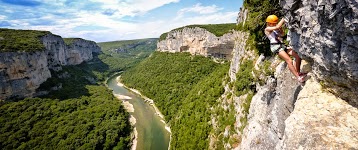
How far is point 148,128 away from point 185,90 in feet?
35.9

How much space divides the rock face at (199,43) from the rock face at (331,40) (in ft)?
137

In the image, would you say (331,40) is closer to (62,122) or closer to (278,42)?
(278,42)

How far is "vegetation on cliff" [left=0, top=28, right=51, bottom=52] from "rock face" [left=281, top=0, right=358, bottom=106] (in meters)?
46.3

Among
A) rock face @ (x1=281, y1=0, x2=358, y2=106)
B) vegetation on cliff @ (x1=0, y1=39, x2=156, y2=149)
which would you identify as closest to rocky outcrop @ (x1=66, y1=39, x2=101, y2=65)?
vegetation on cliff @ (x1=0, y1=39, x2=156, y2=149)

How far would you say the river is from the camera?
3499 centimetres

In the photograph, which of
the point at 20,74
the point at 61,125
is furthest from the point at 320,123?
the point at 20,74

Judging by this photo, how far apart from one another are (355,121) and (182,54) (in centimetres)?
6227

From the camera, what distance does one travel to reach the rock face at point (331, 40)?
185 inches

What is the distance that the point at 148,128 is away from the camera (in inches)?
1596

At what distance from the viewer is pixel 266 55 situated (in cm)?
1457

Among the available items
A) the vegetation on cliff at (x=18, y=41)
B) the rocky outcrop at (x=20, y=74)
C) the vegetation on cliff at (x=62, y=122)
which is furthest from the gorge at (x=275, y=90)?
the vegetation on cliff at (x=62, y=122)

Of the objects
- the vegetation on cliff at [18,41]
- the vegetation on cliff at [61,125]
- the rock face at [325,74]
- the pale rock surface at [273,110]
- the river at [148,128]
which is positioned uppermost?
the vegetation on cliff at [18,41]

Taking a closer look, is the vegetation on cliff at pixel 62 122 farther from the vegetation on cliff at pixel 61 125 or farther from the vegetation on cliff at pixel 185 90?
the vegetation on cliff at pixel 185 90

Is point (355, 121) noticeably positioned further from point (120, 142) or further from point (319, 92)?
point (120, 142)
